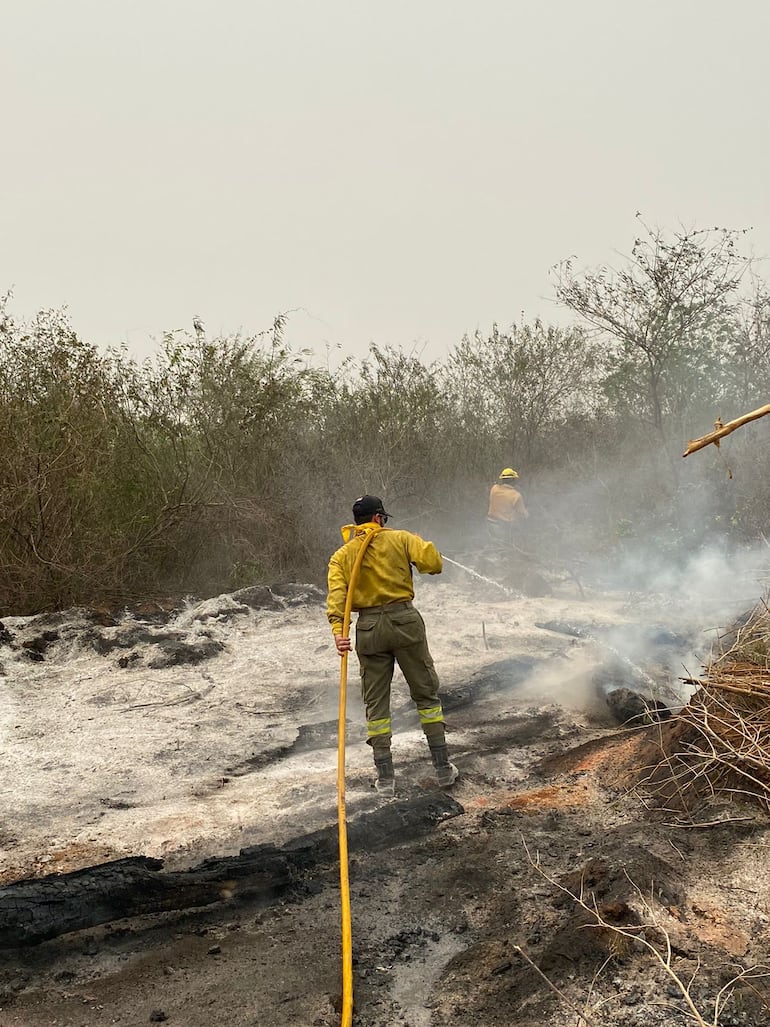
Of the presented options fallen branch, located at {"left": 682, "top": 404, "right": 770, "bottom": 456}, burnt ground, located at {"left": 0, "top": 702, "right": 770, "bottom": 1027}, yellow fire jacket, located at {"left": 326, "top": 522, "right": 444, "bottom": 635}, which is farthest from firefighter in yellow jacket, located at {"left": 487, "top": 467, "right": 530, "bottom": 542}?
fallen branch, located at {"left": 682, "top": 404, "right": 770, "bottom": 456}

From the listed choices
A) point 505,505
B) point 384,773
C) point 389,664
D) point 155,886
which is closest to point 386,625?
point 389,664

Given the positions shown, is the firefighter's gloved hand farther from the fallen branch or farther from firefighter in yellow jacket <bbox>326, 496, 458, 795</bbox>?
the fallen branch

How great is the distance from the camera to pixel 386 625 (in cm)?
476

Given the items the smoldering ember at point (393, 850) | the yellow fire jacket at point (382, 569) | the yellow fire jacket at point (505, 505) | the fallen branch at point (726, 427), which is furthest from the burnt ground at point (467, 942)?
the yellow fire jacket at point (505, 505)

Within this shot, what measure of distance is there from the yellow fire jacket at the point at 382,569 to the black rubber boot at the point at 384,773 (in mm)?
901

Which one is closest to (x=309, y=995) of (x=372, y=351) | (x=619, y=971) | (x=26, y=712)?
(x=619, y=971)

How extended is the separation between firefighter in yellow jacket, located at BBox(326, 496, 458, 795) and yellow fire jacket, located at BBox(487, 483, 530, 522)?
716 centimetres

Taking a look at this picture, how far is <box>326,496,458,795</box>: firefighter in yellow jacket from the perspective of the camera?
4.74m

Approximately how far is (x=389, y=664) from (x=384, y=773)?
2.26ft

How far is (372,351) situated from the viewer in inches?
587

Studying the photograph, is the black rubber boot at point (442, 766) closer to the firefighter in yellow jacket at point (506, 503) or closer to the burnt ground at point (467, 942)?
the burnt ground at point (467, 942)

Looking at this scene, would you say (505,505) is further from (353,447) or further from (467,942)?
(467,942)

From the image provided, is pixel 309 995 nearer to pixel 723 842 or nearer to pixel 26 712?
pixel 723 842

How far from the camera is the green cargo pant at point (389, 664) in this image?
4742 mm
